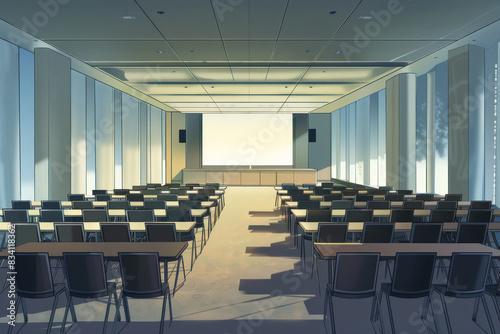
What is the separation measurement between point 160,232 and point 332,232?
2.26 metres

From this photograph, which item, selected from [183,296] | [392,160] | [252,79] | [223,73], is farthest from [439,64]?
[183,296]

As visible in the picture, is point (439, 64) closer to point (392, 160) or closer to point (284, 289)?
point (392, 160)

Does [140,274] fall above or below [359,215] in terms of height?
below

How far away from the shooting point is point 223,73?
35.2 feet

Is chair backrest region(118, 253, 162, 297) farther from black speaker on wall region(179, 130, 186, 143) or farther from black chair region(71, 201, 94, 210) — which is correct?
black speaker on wall region(179, 130, 186, 143)

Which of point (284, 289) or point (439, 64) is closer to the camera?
point (284, 289)

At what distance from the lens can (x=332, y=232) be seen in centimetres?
472

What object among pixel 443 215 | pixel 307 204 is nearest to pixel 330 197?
pixel 307 204

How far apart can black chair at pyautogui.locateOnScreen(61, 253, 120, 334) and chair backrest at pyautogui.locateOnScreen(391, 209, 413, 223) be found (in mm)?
4288

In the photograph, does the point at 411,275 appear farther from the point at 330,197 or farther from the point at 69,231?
the point at 330,197

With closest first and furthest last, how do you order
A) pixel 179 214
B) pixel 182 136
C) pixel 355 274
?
pixel 355 274 → pixel 179 214 → pixel 182 136

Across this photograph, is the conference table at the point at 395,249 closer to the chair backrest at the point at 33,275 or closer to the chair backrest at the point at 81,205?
the chair backrest at the point at 33,275

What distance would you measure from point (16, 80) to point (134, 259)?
782 centimetres

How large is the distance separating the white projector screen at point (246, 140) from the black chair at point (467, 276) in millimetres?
16508
